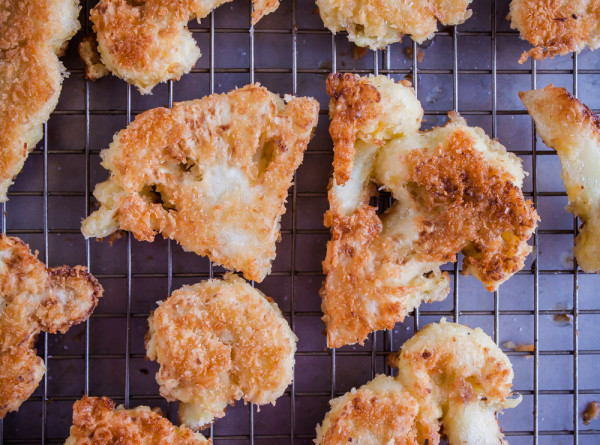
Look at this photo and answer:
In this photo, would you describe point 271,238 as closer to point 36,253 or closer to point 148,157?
point 148,157

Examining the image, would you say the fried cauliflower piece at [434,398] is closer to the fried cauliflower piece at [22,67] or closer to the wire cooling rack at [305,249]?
the wire cooling rack at [305,249]

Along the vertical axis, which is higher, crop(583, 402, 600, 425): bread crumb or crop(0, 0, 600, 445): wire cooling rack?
crop(0, 0, 600, 445): wire cooling rack

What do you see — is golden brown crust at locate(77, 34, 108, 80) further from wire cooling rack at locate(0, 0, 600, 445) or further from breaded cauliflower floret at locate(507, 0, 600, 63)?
breaded cauliflower floret at locate(507, 0, 600, 63)

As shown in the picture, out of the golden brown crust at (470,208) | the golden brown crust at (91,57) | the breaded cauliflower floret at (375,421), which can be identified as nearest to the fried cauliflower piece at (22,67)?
the golden brown crust at (91,57)

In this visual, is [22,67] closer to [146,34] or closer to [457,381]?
[146,34]

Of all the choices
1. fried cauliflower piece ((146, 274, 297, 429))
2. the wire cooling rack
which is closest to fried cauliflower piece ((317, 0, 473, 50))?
the wire cooling rack

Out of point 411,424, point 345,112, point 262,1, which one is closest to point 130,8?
point 262,1
